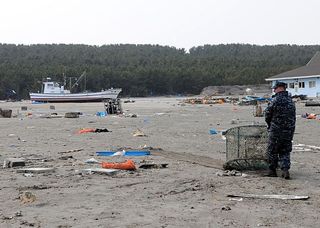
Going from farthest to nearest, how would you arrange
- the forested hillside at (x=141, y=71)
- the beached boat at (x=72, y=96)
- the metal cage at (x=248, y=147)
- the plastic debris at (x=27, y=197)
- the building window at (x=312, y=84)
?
the forested hillside at (x=141, y=71) < the beached boat at (x=72, y=96) < the building window at (x=312, y=84) < the metal cage at (x=248, y=147) < the plastic debris at (x=27, y=197)

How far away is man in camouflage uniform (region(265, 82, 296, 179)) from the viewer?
9.58 meters

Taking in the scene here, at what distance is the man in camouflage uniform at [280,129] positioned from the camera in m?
9.58

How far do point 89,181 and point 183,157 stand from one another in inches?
154

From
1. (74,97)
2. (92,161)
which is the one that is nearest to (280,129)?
(92,161)

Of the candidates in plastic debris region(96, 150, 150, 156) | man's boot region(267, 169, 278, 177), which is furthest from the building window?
man's boot region(267, 169, 278, 177)

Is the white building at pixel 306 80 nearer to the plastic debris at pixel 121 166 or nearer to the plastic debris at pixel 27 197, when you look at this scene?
the plastic debris at pixel 121 166

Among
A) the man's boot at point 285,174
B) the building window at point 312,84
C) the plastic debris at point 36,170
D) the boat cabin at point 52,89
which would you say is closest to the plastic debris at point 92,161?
the plastic debris at point 36,170

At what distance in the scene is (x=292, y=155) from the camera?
42.2 feet

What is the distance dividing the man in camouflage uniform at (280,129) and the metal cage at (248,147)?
0.62 meters

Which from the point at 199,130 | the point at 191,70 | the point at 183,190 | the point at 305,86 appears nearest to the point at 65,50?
the point at 191,70

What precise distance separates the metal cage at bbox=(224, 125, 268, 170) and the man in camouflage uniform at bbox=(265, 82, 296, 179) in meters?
0.62

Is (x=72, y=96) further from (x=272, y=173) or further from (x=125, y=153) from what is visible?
(x=272, y=173)

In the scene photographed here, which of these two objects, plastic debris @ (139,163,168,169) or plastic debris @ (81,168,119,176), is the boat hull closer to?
plastic debris @ (139,163,168,169)

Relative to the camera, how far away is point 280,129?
961 cm
